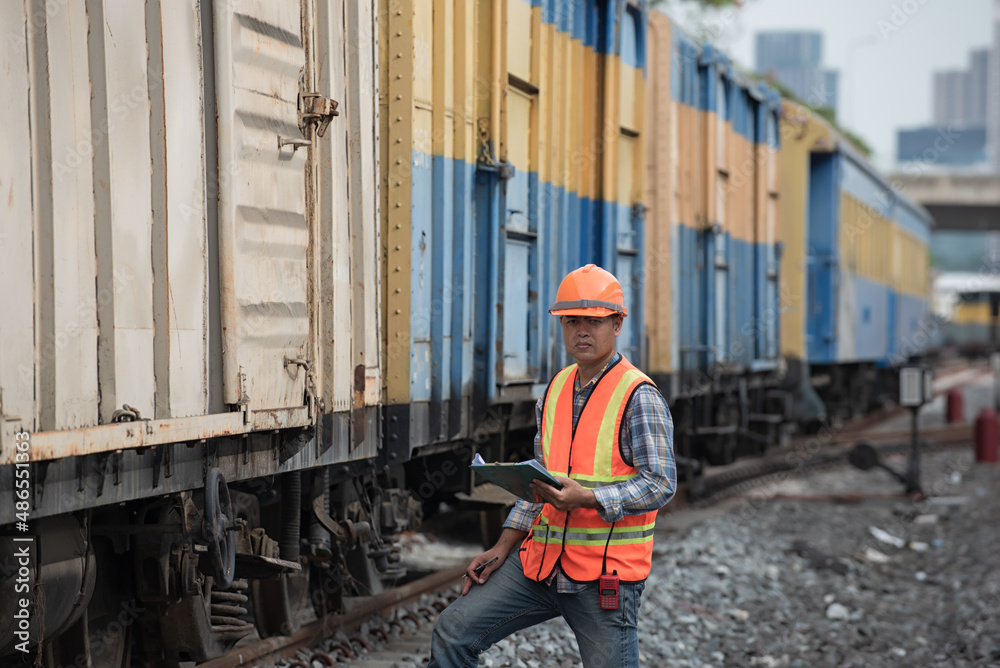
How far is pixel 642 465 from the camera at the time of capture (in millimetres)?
3402

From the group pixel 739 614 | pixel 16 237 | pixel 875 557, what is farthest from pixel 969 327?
pixel 16 237

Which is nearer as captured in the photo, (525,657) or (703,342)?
(525,657)

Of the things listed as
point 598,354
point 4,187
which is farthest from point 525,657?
point 4,187

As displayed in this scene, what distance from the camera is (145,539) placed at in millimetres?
4102

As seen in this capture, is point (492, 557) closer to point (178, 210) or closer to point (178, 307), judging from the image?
point (178, 307)

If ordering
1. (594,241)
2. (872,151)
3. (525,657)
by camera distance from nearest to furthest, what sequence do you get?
1. (525,657)
2. (594,241)
3. (872,151)

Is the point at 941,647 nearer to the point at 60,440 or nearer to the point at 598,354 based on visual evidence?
the point at 598,354

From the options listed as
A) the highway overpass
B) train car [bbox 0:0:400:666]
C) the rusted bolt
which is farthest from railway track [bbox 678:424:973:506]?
the highway overpass

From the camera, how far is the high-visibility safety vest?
3461 millimetres

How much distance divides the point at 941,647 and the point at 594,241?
3385mm

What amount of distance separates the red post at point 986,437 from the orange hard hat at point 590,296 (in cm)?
1388

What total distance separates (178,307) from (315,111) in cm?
111

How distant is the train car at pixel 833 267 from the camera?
14.2 metres

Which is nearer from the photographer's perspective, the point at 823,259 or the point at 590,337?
the point at 590,337
